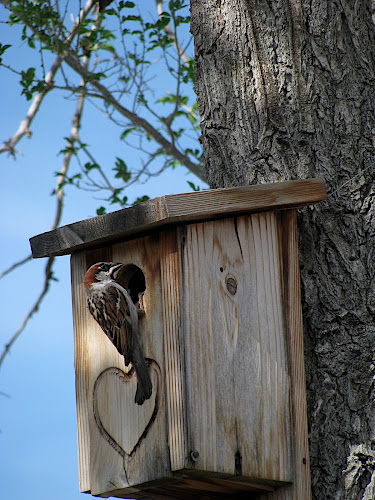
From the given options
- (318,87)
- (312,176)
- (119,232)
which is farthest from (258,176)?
(119,232)

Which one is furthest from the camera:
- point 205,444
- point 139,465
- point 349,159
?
point 349,159

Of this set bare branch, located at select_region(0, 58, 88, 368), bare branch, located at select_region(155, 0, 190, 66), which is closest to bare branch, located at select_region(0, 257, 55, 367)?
bare branch, located at select_region(0, 58, 88, 368)

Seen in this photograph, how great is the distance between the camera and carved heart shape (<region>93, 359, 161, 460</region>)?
8.00 ft

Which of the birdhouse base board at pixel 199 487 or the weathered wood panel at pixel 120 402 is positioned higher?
the weathered wood panel at pixel 120 402

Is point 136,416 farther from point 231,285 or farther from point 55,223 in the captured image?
point 55,223

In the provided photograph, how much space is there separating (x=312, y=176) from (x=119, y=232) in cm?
78

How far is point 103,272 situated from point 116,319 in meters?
0.21

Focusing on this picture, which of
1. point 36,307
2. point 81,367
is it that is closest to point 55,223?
point 36,307

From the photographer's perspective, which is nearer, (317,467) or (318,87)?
(317,467)

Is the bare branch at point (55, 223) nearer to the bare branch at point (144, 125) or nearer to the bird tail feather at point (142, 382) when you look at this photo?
the bare branch at point (144, 125)

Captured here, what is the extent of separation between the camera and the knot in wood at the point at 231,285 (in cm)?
243

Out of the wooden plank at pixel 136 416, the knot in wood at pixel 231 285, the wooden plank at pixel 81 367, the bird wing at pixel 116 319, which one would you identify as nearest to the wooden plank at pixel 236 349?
the knot in wood at pixel 231 285

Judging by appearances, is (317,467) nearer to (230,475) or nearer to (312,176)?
(230,475)

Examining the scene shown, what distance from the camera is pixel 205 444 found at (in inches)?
89.8
